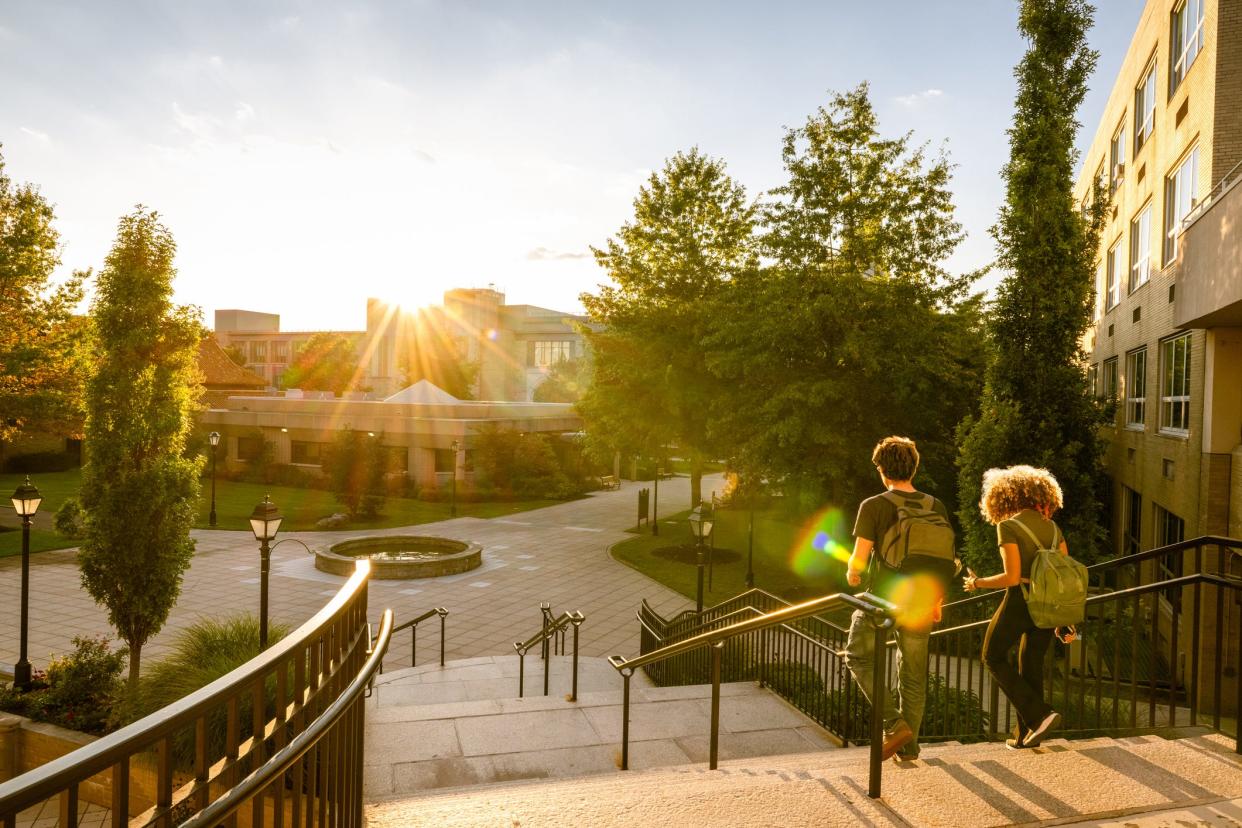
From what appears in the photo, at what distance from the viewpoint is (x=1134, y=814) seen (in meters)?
3.95

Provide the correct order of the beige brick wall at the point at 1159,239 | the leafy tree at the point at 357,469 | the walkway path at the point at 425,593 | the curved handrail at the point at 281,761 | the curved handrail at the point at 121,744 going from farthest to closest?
the leafy tree at the point at 357,469 < the walkway path at the point at 425,593 < the beige brick wall at the point at 1159,239 < the curved handrail at the point at 281,761 < the curved handrail at the point at 121,744

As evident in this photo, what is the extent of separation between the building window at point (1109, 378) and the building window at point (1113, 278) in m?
1.56

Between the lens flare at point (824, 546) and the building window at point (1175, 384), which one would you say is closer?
the building window at point (1175, 384)

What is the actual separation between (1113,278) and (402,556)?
71.3 feet

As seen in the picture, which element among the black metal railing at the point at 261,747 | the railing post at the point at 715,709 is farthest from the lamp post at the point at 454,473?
the black metal railing at the point at 261,747

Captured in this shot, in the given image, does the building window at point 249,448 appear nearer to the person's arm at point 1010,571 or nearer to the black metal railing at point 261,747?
the black metal railing at point 261,747

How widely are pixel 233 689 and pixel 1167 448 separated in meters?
17.3

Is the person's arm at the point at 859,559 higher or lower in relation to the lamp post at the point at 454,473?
higher

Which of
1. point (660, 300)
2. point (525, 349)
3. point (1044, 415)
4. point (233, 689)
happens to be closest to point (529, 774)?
point (233, 689)

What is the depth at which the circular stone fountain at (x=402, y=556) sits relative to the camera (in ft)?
69.2

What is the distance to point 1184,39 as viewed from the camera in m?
15.8

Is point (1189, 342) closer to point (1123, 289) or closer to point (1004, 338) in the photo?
point (1004, 338)

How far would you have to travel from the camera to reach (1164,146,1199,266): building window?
48.1ft

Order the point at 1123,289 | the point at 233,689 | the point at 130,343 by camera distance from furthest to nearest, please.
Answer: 1. the point at 1123,289
2. the point at 130,343
3. the point at 233,689
